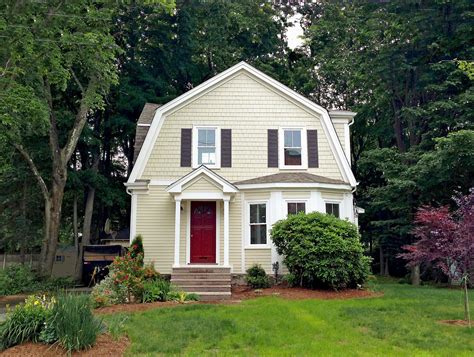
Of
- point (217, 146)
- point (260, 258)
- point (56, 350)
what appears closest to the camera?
point (56, 350)

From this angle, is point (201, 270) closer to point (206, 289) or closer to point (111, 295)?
point (206, 289)

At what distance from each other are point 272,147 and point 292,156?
2.60 feet

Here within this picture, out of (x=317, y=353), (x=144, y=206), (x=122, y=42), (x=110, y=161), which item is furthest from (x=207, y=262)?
(x=122, y=42)

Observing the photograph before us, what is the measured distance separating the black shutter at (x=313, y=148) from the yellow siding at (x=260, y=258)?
3531 mm

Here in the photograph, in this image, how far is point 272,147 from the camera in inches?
586

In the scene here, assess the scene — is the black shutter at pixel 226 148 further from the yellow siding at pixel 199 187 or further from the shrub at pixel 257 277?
the shrub at pixel 257 277

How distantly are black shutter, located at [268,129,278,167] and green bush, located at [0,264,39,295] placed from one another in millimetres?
9771

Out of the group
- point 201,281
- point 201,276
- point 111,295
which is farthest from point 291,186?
point 111,295

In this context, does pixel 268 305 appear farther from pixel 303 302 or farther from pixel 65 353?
pixel 65 353

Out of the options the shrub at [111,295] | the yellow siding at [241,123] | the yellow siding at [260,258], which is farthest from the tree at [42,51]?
the yellow siding at [260,258]

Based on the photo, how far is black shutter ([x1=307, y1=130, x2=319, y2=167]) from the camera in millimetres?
14844

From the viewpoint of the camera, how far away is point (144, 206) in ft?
47.3

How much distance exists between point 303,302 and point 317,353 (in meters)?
4.28

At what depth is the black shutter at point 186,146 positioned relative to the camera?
48.2ft
